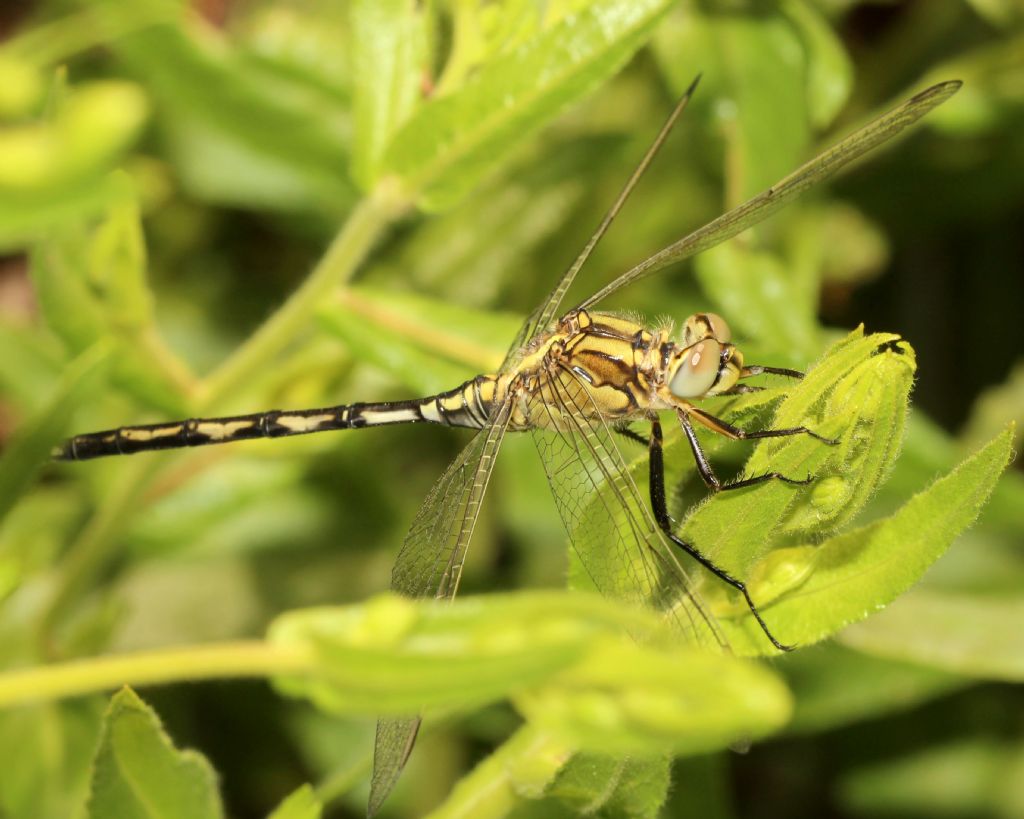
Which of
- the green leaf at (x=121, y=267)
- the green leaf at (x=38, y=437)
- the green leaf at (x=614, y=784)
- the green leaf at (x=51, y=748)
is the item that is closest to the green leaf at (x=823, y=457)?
the green leaf at (x=614, y=784)

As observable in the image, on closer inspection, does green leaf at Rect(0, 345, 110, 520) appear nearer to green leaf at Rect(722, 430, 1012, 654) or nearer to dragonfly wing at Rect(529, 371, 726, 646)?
dragonfly wing at Rect(529, 371, 726, 646)

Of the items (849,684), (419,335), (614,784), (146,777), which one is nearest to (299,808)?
(146,777)

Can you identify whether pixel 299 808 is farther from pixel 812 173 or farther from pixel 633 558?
pixel 812 173

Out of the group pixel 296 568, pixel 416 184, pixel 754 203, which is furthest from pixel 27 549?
pixel 754 203

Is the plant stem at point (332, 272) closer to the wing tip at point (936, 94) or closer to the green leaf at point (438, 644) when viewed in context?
the wing tip at point (936, 94)

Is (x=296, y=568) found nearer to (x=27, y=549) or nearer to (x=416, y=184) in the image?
(x=27, y=549)

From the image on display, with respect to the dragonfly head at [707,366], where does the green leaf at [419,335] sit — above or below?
above

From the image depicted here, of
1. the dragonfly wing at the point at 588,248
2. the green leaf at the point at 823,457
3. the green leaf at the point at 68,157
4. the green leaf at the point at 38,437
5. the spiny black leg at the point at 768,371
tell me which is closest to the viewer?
the green leaf at the point at 68,157
